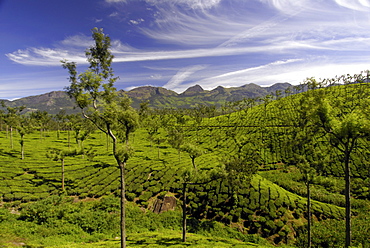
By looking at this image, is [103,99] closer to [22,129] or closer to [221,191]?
[221,191]

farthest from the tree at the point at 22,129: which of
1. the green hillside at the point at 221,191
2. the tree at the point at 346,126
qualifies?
the tree at the point at 346,126

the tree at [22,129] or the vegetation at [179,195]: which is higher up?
the tree at [22,129]

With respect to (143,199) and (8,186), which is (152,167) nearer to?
(143,199)

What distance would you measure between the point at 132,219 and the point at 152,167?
911 inches

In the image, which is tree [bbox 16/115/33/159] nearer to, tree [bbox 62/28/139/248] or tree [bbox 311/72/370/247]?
tree [bbox 62/28/139/248]

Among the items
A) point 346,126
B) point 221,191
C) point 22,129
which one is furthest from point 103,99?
point 22,129

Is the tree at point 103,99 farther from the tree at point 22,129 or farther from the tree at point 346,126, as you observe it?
the tree at point 22,129

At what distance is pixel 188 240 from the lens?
24562 millimetres

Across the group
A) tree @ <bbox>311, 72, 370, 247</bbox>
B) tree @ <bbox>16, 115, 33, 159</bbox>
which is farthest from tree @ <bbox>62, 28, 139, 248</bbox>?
tree @ <bbox>16, 115, 33, 159</bbox>

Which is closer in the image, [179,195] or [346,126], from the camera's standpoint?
[346,126]

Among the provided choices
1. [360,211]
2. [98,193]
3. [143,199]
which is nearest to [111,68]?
[143,199]

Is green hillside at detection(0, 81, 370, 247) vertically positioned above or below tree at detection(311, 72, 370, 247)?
below

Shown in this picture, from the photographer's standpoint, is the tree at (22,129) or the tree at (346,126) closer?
the tree at (346,126)

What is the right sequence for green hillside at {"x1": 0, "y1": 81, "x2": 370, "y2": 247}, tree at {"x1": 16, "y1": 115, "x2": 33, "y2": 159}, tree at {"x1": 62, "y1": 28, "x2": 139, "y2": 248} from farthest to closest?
tree at {"x1": 16, "y1": 115, "x2": 33, "y2": 159} < green hillside at {"x1": 0, "y1": 81, "x2": 370, "y2": 247} < tree at {"x1": 62, "y1": 28, "x2": 139, "y2": 248}
